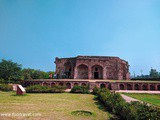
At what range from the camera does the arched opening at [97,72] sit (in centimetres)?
2875

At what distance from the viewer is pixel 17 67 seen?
A: 101 ft

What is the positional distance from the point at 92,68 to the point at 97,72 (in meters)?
1.44

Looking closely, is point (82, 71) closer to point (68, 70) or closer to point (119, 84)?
point (68, 70)

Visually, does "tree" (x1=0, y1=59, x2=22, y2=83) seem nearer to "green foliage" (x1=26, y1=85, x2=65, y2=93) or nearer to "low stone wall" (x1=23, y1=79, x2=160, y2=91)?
"low stone wall" (x1=23, y1=79, x2=160, y2=91)

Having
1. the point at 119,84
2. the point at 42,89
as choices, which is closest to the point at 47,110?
the point at 42,89

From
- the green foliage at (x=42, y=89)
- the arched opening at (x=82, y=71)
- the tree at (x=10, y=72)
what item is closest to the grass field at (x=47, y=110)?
the green foliage at (x=42, y=89)

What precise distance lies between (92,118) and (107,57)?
78.5ft

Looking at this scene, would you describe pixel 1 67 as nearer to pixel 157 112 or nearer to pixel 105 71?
pixel 105 71

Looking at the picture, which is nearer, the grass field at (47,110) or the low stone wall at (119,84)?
the grass field at (47,110)

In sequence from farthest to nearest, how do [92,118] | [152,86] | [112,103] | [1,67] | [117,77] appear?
1. [1,67]
2. [117,77]
3. [152,86]
4. [112,103]
5. [92,118]

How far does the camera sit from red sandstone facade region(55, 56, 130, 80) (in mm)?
28047

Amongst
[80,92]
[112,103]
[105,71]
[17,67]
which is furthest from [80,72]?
[112,103]

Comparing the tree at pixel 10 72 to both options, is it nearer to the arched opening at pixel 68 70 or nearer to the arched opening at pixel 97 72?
the arched opening at pixel 68 70

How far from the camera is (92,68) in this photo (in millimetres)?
28859
